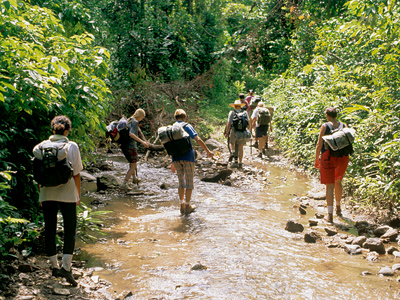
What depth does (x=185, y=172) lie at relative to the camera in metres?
7.21

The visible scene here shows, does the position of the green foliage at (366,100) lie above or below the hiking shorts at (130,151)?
above

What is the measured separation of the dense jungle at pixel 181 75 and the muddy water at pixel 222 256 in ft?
3.10

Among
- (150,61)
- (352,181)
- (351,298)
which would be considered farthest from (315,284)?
(150,61)

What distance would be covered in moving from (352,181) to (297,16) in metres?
12.3

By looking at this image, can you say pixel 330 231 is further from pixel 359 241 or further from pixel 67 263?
pixel 67 263

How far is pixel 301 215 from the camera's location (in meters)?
7.44

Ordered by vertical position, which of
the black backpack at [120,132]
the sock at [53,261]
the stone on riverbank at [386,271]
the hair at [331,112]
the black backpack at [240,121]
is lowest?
the stone on riverbank at [386,271]

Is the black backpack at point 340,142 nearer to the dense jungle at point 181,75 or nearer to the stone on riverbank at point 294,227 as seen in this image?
the dense jungle at point 181,75

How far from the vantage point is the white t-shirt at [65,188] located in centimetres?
427

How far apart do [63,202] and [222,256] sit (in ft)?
7.26

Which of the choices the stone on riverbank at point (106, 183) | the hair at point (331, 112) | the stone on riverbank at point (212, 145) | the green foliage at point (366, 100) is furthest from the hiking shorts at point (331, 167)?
the stone on riverbank at point (212, 145)

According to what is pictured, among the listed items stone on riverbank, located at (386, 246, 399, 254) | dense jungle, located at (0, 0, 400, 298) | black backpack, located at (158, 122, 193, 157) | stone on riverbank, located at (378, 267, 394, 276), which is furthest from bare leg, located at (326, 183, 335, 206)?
black backpack, located at (158, 122, 193, 157)

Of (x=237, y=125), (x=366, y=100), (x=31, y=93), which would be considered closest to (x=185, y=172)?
(x=31, y=93)

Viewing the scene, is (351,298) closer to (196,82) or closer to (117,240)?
(117,240)
